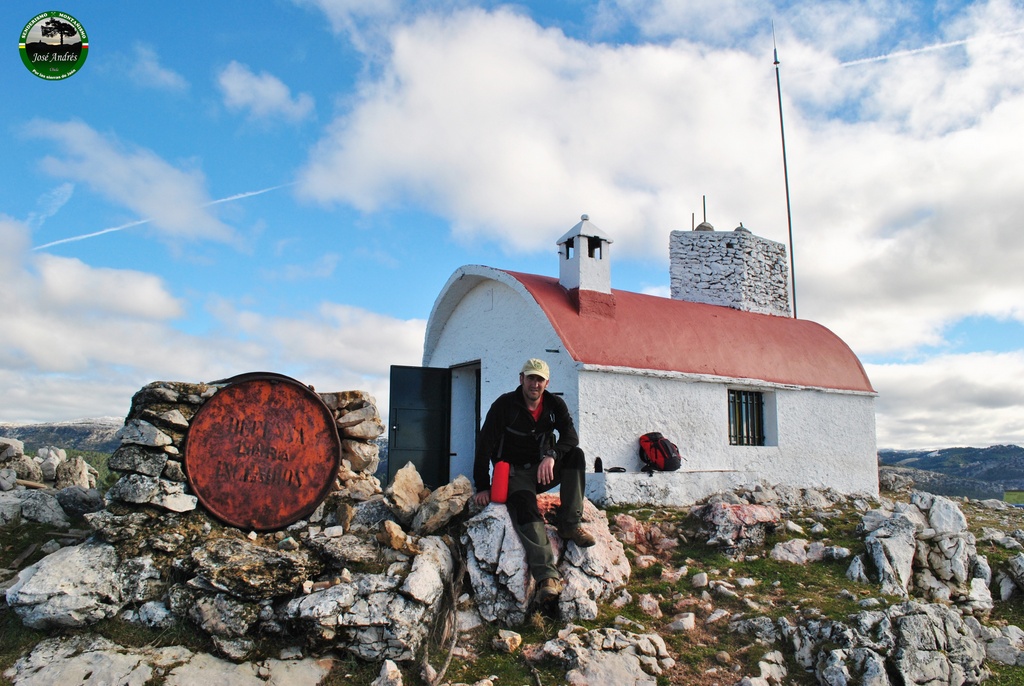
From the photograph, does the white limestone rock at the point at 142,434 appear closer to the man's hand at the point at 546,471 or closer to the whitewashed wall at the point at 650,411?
the man's hand at the point at 546,471

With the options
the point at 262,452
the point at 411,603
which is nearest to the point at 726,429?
the point at 411,603

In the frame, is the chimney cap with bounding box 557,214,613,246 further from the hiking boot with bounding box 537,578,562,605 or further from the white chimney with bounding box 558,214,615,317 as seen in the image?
the hiking boot with bounding box 537,578,562,605

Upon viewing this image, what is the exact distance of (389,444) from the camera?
11.4 meters

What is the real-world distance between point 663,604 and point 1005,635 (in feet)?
11.0

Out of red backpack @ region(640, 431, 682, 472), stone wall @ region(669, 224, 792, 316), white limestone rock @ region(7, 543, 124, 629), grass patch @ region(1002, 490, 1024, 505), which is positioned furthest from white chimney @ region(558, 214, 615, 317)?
grass patch @ region(1002, 490, 1024, 505)

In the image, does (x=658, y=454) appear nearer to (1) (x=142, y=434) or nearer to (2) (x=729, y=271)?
(2) (x=729, y=271)

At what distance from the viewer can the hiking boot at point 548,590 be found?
5828 millimetres

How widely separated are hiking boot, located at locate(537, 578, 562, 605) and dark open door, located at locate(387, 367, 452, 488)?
19.3 ft

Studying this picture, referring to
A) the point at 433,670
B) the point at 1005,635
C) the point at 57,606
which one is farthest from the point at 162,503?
the point at 1005,635

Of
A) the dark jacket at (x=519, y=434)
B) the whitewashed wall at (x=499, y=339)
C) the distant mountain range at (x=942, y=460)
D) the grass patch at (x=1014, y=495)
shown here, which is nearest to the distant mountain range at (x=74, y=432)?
the distant mountain range at (x=942, y=460)

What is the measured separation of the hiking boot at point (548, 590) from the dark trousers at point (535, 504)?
0.26ft

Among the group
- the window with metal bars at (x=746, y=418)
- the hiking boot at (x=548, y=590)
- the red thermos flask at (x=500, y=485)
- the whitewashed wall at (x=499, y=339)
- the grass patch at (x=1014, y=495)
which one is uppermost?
the whitewashed wall at (x=499, y=339)

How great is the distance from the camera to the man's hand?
618 cm

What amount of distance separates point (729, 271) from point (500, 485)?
36.5ft
